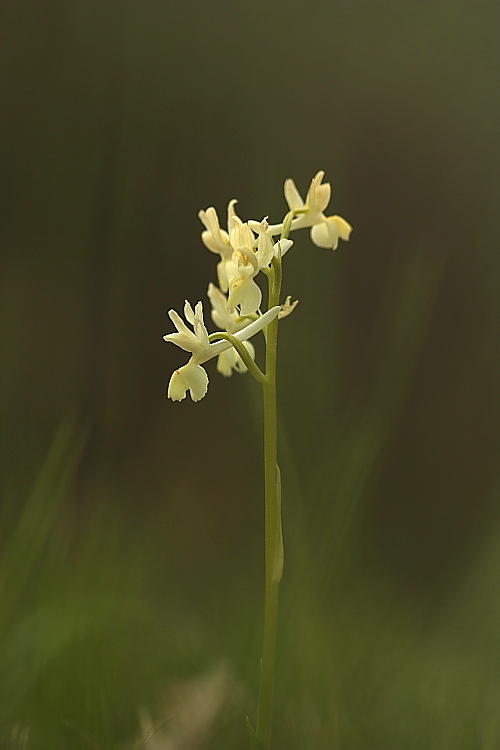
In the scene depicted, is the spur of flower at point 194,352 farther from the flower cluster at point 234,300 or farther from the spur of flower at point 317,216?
the spur of flower at point 317,216

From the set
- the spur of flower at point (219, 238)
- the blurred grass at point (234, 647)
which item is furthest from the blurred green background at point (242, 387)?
the spur of flower at point (219, 238)

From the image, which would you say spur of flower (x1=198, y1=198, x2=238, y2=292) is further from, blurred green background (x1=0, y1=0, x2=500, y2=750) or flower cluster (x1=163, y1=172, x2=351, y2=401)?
blurred green background (x1=0, y1=0, x2=500, y2=750)

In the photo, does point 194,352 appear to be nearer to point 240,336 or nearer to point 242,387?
point 240,336

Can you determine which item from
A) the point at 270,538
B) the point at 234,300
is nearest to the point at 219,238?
the point at 234,300

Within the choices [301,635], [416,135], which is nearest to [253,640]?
[301,635]

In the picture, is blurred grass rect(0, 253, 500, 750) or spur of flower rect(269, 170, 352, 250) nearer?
blurred grass rect(0, 253, 500, 750)

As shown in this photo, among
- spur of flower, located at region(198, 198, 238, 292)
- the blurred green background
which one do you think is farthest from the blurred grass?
spur of flower, located at region(198, 198, 238, 292)

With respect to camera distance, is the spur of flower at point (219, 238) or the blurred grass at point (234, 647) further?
the spur of flower at point (219, 238)

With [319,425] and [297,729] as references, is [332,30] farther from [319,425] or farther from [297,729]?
[297,729]
